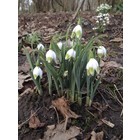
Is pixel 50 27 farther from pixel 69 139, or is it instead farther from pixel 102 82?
pixel 69 139

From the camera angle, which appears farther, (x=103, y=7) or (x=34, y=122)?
(x=103, y=7)

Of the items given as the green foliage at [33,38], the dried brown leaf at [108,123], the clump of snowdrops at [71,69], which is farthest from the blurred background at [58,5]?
the dried brown leaf at [108,123]

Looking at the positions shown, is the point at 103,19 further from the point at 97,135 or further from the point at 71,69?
the point at 97,135

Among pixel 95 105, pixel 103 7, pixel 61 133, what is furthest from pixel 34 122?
pixel 103 7

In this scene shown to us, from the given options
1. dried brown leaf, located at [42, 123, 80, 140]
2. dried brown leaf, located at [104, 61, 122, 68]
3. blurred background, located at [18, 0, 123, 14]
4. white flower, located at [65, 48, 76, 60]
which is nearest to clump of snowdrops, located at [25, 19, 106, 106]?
white flower, located at [65, 48, 76, 60]

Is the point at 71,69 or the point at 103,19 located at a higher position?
the point at 103,19

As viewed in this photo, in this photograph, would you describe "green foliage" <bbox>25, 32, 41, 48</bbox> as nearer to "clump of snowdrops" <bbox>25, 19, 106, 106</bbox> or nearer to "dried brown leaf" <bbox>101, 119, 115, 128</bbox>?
"clump of snowdrops" <bbox>25, 19, 106, 106</bbox>
